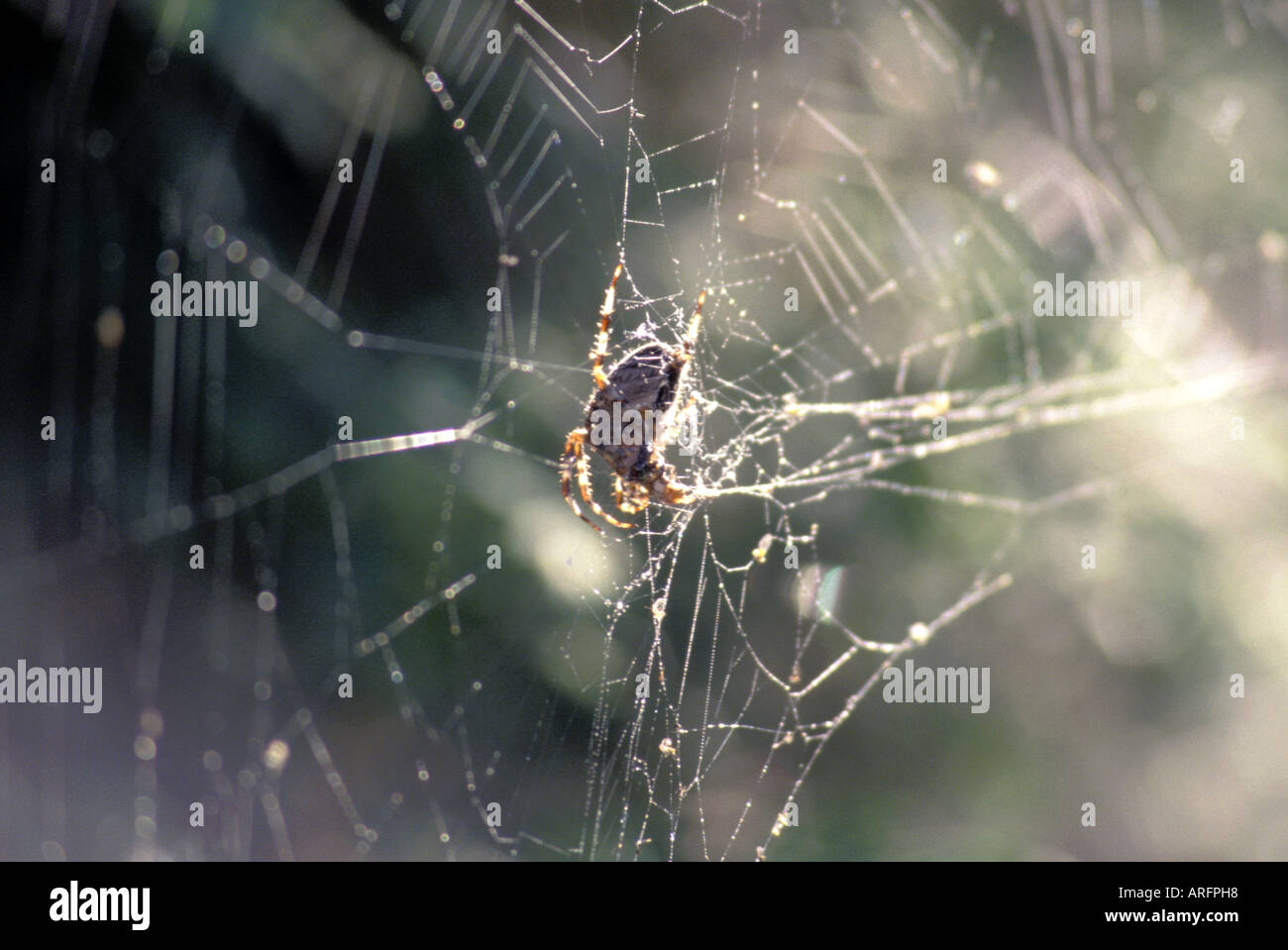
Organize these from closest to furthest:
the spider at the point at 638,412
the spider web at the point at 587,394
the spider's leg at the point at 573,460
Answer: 1. the spider at the point at 638,412
2. the spider's leg at the point at 573,460
3. the spider web at the point at 587,394

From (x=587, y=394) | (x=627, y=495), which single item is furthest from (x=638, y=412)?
(x=587, y=394)

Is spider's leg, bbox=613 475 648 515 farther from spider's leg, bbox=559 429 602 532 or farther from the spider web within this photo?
the spider web

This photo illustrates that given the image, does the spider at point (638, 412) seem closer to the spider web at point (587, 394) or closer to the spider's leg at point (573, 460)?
the spider's leg at point (573, 460)

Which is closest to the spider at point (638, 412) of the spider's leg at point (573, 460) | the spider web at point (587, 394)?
the spider's leg at point (573, 460)

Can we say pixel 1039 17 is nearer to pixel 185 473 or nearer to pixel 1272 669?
pixel 1272 669

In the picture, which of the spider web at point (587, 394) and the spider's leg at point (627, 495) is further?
the spider web at point (587, 394)

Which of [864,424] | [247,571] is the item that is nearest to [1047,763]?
[864,424]

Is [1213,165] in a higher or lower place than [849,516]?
higher

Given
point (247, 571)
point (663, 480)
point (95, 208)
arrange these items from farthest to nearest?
1. point (247, 571)
2. point (95, 208)
3. point (663, 480)
